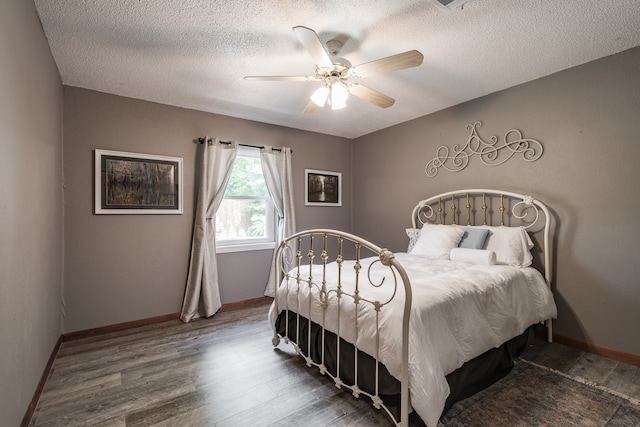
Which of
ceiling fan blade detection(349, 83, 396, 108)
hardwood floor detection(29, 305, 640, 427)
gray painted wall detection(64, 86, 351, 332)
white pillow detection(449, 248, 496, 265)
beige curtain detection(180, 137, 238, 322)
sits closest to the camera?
hardwood floor detection(29, 305, 640, 427)

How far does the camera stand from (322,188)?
4.28 meters

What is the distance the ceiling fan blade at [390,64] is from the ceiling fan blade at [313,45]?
0.69 ft

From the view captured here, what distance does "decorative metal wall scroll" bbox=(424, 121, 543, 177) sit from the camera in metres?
2.70

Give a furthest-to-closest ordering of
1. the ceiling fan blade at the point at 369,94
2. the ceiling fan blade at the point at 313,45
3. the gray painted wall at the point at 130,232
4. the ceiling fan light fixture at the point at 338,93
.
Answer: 1. the gray painted wall at the point at 130,232
2. the ceiling fan blade at the point at 369,94
3. the ceiling fan light fixture at the point at 338,93
4. the ceiling fan blade at the point at 313,45

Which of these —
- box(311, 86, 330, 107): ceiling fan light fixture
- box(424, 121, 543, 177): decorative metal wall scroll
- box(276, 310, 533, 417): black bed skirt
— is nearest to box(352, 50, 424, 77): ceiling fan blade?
box(311, 86, 330, 107): ceiling fan light fixture

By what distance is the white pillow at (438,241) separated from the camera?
2.80 m

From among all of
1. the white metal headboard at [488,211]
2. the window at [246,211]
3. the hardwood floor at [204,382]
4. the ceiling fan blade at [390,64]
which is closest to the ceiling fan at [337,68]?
the ceiling fan blade at [390,64]

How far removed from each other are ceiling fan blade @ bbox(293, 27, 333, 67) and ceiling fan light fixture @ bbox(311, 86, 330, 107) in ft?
0.65

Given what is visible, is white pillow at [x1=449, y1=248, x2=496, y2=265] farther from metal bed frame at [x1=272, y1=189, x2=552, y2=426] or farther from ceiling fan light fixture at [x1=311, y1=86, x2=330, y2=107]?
ceiling fan light fixture at [x1=311, y1=86, x2=330, y2=107]

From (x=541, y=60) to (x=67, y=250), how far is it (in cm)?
448

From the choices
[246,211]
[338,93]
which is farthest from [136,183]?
[338,93]

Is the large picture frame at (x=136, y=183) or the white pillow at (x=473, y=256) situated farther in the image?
the large picture frame at (x=136, y=183)

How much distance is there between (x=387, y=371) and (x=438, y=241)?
1.70m

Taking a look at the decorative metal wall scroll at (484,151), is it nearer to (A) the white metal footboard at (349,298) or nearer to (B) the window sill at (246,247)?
(A) the white metal footboard at (349,298)
